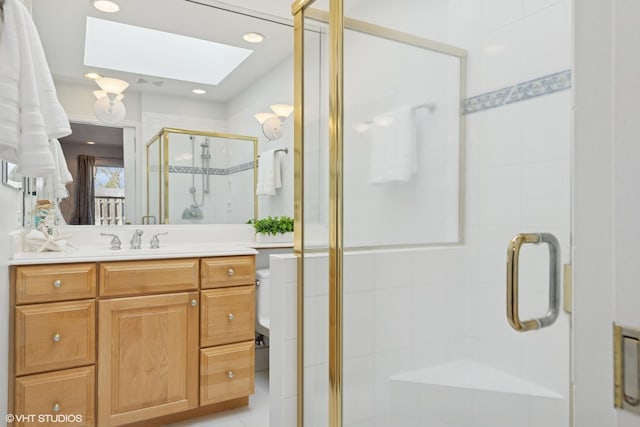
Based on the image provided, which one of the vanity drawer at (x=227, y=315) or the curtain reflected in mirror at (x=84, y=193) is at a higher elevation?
the curtain reflected in mirror at (x=84, y=193)

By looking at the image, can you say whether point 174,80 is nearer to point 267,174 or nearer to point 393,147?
point 267,174

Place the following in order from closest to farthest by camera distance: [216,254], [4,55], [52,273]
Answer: [4,55] < [52,273] < [216,254]

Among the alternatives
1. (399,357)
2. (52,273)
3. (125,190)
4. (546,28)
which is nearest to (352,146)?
(546,28)

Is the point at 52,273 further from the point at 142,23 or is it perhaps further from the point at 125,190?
the point at 142,23

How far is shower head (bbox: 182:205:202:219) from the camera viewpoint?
102 inches

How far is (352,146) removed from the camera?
1.50 metres

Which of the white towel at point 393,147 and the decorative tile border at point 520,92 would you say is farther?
the white towel at point 393,147

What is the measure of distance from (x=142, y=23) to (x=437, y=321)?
236 cm

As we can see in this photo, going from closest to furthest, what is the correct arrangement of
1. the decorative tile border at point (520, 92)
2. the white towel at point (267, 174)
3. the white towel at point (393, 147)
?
the decorative tile border at point (520, 92)
the white towel at point (393, 147)
the white towel at point (267, 174)

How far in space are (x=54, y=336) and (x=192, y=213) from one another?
1071 millimetres

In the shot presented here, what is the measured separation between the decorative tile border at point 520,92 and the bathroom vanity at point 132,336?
137 cm

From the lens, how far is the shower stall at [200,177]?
250 centimetres

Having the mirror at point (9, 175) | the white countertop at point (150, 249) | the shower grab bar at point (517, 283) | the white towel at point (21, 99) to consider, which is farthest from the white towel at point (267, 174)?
the shower grab bar at point (517, 283)

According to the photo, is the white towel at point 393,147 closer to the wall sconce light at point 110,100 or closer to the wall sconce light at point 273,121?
the wall sconce light at point 273,121
